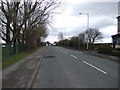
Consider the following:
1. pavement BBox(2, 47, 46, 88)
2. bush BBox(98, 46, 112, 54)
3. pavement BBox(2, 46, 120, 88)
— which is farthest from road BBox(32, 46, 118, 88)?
bush BBox(98, 46, 112, 54)

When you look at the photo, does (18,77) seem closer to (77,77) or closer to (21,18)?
(77,77)

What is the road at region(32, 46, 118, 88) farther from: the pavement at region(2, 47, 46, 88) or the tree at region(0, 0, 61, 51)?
the tree at region(0, 0, 61, 51)

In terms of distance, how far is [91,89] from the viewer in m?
7.48

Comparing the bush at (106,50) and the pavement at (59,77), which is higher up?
the bush at (106,50)

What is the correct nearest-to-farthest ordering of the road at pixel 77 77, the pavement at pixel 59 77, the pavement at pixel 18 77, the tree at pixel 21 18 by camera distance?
the pavement at pixel 18 77 < the pavement at pixel 59 77 < the road at pixel 77 77 < the tree at pixel 21 18

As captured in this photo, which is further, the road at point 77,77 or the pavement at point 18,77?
the road at point 77,77

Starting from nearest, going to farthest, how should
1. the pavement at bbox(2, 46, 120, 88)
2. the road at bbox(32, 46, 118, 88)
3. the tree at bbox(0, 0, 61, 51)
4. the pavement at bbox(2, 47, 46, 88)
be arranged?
the pavement at bbox(2, 47, 46, 88) < the pavement at bbox(2, 46, 120, 88) < the road at bbox(32, 46, 118, 88) < the tree at bbox(0, 0, 61, 51)

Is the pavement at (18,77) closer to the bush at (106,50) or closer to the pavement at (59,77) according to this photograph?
the pavement at (59,77)

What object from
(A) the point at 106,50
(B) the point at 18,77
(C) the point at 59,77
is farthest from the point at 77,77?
(A) the point at 106,50

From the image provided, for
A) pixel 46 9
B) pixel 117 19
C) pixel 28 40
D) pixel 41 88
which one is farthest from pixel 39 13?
pixel 41 88

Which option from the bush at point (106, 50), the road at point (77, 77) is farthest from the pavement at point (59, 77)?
the bush at point (106, 50)

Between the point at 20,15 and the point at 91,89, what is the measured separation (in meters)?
25.2

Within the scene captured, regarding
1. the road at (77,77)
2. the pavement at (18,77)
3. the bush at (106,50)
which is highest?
the bush at (106,50)

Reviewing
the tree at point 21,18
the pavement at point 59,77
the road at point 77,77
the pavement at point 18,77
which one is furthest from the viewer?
the tree at point 21,18
